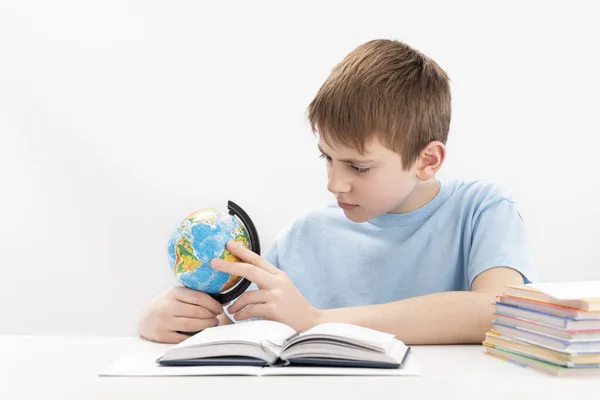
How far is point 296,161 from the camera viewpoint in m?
3.80

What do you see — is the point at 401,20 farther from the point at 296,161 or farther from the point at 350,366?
the point at 350,366

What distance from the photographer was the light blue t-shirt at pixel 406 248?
234cm

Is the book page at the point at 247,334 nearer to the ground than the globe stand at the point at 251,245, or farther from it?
nearer to the ground

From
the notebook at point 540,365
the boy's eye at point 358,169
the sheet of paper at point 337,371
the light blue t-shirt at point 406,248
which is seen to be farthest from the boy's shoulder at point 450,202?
the sheet of paper at point 337,371

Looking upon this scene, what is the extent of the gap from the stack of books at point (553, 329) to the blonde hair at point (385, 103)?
0.64 m

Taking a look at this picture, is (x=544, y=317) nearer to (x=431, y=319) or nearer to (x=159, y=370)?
(x=431, y=319)

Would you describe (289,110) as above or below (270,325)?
above

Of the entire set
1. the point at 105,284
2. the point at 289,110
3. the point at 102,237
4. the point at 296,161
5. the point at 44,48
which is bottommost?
the point at 105,284

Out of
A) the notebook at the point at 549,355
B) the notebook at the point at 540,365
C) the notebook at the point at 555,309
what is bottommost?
the notebook at the point at 540,365

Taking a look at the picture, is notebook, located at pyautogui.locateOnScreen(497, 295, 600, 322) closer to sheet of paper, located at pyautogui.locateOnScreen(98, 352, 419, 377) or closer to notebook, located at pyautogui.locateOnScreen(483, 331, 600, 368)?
notebook, located at pyautogui.locateOnScreen(483, 331, 600, 368)

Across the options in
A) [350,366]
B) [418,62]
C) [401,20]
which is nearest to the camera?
[350,366]

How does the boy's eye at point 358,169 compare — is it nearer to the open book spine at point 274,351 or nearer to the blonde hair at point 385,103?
the blonde hair at point 385,103

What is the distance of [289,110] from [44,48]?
1.38 metres

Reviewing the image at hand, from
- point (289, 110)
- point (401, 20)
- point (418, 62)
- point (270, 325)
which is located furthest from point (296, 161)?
point (270, 325)
